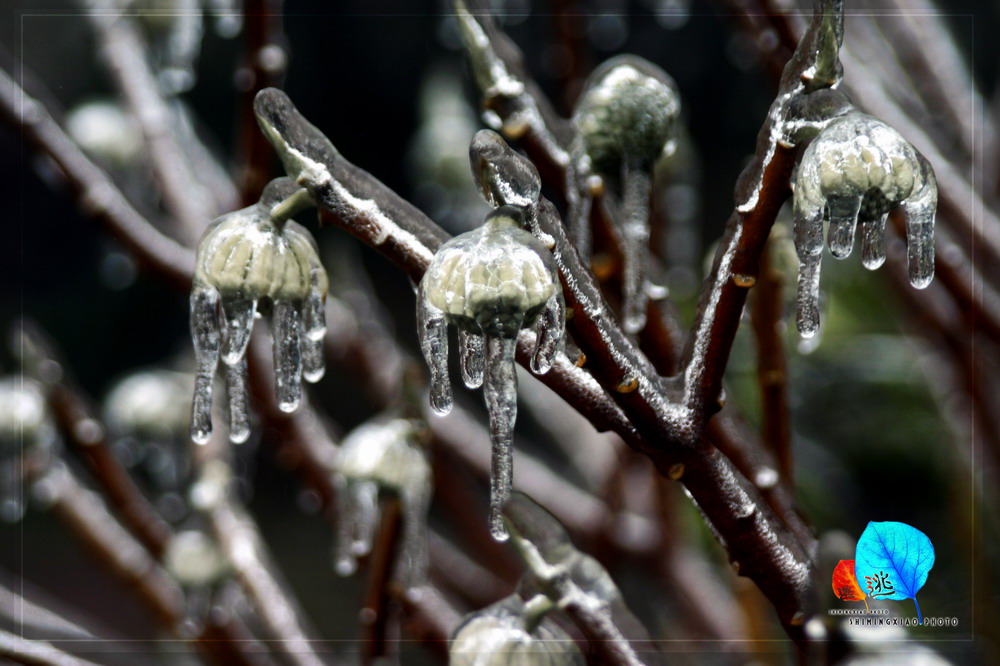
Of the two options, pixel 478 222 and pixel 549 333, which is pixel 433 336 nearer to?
pixel 549 333

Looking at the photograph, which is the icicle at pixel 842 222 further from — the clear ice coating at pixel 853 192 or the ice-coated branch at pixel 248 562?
the ice-coated branch at pixel 248 562

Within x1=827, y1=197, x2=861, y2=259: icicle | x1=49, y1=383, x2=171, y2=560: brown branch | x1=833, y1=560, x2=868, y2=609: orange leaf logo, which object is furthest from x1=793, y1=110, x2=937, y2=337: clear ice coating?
x1=49, y1=383, x2=171, y2=560: brown branch

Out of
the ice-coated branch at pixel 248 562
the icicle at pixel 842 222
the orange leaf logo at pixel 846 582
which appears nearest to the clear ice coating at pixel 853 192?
the icicle at pixel 842 222

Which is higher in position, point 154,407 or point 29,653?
point 154,407

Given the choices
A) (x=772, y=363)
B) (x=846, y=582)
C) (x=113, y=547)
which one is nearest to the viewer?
(x=846, y=582)

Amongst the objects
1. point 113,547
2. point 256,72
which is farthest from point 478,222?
point 113,547

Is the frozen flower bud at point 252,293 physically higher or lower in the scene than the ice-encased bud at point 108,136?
lower

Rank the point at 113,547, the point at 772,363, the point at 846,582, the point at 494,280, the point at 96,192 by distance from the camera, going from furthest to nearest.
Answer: the point at 113,547 < the point at 96,192 < the point at 772,363 < the point at 846,582 < the point at 494,280
